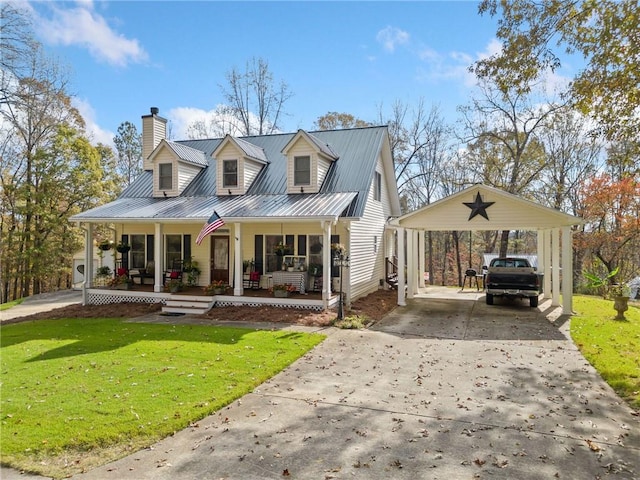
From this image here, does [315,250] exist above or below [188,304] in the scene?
above

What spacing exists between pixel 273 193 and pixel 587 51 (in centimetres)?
1141

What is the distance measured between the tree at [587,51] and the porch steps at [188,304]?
11255 mm

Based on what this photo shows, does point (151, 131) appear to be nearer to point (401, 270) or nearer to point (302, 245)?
point (302, 245)

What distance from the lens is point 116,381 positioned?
→ 7180 mm

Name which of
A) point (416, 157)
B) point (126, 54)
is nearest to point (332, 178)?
point (126, 54)

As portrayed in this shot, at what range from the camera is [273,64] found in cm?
2994

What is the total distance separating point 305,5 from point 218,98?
2003cm

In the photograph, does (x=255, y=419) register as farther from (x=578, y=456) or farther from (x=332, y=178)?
(x=332, y=178)

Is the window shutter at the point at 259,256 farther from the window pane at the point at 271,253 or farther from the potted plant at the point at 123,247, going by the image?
the potted plant at the point at 123,247

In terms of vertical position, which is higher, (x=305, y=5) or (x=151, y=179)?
(x=305, y=5)

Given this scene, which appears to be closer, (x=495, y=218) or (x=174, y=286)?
(x=495, y=218)

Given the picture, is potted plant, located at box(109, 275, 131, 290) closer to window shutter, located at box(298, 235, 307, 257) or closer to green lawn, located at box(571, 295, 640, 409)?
window shutter, located at box(298, 235, 307, 257)

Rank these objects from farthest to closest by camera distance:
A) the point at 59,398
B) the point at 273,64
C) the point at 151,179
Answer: the point at 273,64, the point at 151,179, the point at 59,398

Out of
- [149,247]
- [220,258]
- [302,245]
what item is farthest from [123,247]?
[302,245]
